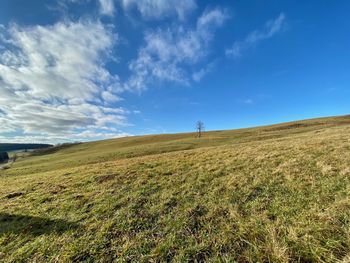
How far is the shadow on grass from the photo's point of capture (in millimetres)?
Result: 5551

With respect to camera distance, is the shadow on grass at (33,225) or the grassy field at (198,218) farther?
the shadow on grass at (33,225)

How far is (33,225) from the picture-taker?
6059mm

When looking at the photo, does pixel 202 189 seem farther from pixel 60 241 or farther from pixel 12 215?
pixel 12 215

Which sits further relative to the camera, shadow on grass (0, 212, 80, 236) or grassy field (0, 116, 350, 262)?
shadow on grass (0, 212, 80, 236)

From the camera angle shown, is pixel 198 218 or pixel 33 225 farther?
pixel 33 225

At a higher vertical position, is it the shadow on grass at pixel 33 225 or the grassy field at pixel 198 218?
the grassy field at pixel 198 218

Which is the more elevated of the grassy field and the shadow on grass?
the grassy field

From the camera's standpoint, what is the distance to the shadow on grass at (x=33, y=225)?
5.55 metres

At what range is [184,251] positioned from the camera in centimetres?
404

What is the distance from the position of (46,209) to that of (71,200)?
35.1 inches


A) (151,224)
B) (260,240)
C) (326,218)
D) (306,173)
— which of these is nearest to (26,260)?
(151,224)

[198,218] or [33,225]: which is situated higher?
[198,218]

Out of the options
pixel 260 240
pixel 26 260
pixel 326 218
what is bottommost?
pixel 26 260

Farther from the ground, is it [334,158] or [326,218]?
[334,158]
